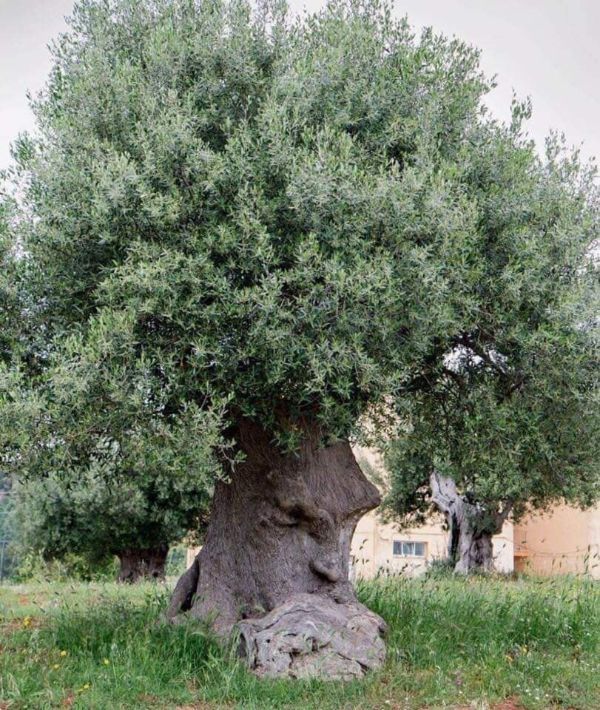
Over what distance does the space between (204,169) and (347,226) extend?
1.66 metres

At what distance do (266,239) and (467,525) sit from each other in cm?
1956

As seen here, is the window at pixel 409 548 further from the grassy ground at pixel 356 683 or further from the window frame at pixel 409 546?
the grassy ground at pixel 356 683

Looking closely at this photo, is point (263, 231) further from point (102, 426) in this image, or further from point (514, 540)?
point (514, 540)

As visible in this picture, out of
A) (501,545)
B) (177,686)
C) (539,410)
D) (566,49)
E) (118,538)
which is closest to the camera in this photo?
(177,686)

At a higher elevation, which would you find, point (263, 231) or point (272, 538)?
point (263, 231)

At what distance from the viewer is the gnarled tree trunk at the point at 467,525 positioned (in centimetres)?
2442

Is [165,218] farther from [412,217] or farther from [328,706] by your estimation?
[328,706]

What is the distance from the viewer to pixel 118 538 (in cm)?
2492

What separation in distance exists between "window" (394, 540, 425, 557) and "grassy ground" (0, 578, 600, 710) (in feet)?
101

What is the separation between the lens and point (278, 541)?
31.1 ft

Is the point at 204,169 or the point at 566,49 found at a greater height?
the point at 566,49

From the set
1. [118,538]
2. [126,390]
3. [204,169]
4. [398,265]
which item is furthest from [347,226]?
[118,538]

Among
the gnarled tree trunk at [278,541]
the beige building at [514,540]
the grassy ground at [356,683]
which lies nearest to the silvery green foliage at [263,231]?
the gnarled tree trunk at [278,541]

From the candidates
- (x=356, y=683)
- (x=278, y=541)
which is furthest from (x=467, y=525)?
(x=356, y=683)
